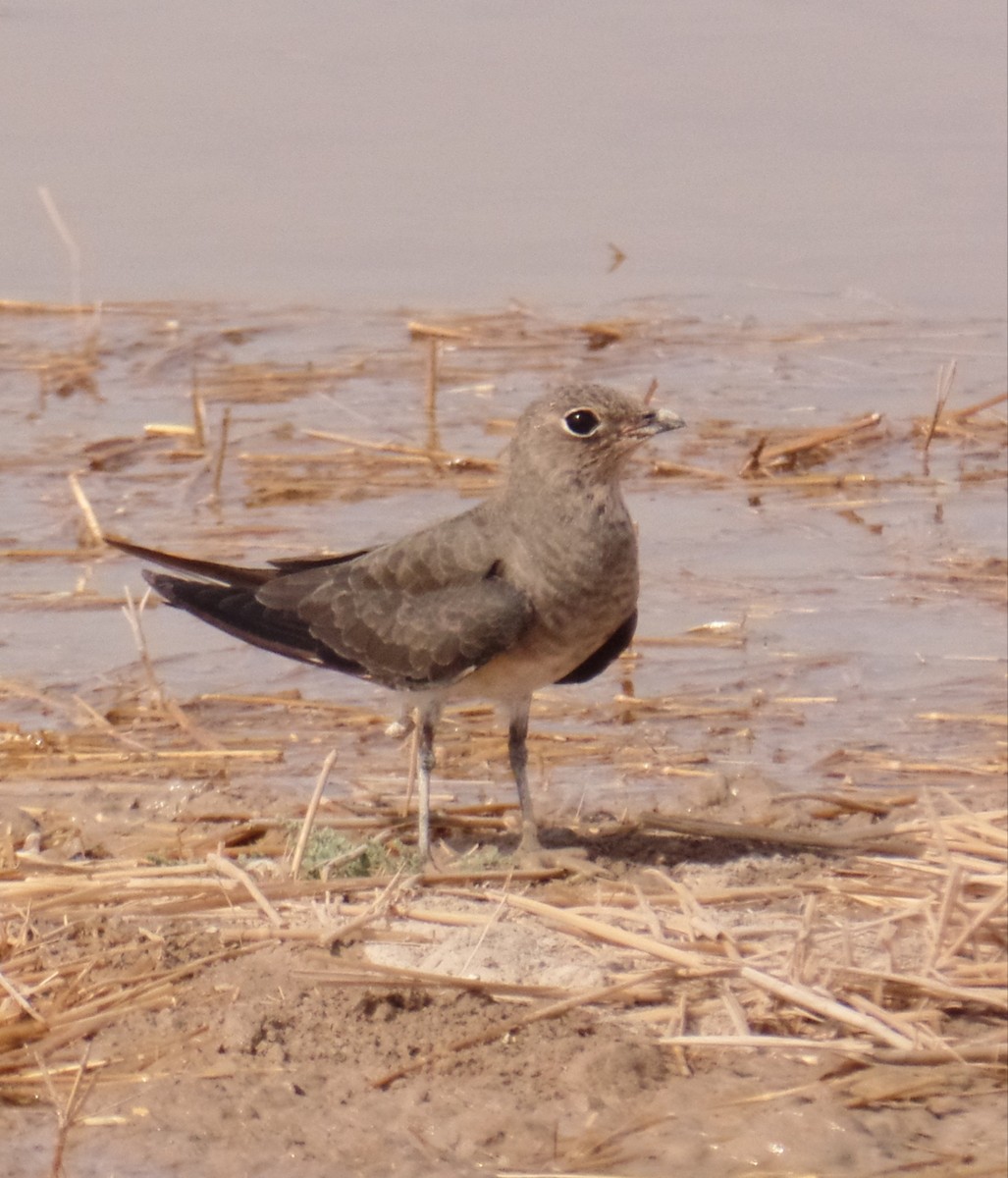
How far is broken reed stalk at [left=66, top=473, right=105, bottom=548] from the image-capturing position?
8586 mm

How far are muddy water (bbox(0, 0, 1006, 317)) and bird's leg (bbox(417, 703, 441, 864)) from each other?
6921mm

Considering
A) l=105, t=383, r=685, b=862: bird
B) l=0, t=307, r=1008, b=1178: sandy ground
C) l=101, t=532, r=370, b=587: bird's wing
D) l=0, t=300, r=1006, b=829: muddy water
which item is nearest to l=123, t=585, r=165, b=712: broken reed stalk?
l=0, t=307, r=1008, b=1178: sandy ground

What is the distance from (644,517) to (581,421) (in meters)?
3.16

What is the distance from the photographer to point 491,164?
16.0 m

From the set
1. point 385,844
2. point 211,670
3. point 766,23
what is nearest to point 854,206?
point 766,23

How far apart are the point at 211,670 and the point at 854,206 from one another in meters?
8.73

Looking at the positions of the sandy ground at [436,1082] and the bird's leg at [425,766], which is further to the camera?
the bird's leg at [425,766]

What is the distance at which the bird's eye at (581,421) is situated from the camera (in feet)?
19.6

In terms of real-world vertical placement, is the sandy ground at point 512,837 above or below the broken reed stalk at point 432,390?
below

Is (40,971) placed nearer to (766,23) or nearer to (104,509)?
(104,509)

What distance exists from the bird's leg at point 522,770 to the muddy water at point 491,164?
22.5 ft

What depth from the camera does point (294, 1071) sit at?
184 inches

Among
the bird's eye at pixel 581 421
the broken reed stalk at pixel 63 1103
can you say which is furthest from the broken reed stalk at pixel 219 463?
the broken reed stalk at pixel 63 1103

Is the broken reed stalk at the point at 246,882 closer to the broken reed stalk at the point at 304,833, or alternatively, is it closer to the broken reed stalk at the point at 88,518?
the broken reed stalk at the point at 304,833
